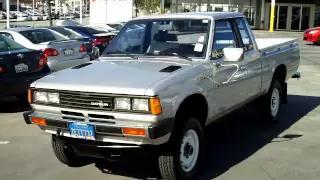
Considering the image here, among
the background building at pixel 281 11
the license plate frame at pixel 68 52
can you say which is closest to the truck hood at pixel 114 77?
the license plate frame at pixel 68 52

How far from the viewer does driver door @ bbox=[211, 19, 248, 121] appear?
538cm

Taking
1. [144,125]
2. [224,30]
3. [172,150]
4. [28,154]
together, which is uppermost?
[224,30]

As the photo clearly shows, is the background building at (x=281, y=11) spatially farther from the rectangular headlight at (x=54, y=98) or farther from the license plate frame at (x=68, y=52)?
the rectangular headlight at (x=54, y=98)

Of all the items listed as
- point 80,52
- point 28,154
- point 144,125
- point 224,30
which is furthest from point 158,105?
point 80,52

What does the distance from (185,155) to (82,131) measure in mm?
1181

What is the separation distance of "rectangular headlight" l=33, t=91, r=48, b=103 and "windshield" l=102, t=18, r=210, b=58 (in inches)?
52.2

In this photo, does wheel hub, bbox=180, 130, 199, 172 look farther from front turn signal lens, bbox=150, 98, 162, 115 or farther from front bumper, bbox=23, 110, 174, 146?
front turn signal lens, bbox=150, 98, 162, 115

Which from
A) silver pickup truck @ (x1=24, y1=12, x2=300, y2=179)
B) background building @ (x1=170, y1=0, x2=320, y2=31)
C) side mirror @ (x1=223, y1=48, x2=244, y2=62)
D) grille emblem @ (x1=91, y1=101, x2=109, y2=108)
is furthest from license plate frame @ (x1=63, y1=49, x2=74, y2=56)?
background building @ (x1=170, y1=0, x2=320, y2=31)

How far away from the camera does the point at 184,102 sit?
475 centimetres

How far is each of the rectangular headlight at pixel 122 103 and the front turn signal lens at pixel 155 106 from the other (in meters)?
0.25

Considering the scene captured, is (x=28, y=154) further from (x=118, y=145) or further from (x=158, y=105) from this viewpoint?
(x=158, y=105)

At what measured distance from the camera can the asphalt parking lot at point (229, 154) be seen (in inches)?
207

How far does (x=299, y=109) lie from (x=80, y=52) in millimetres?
5456

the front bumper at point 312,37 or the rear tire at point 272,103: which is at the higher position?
the front bumper at point 312,37
